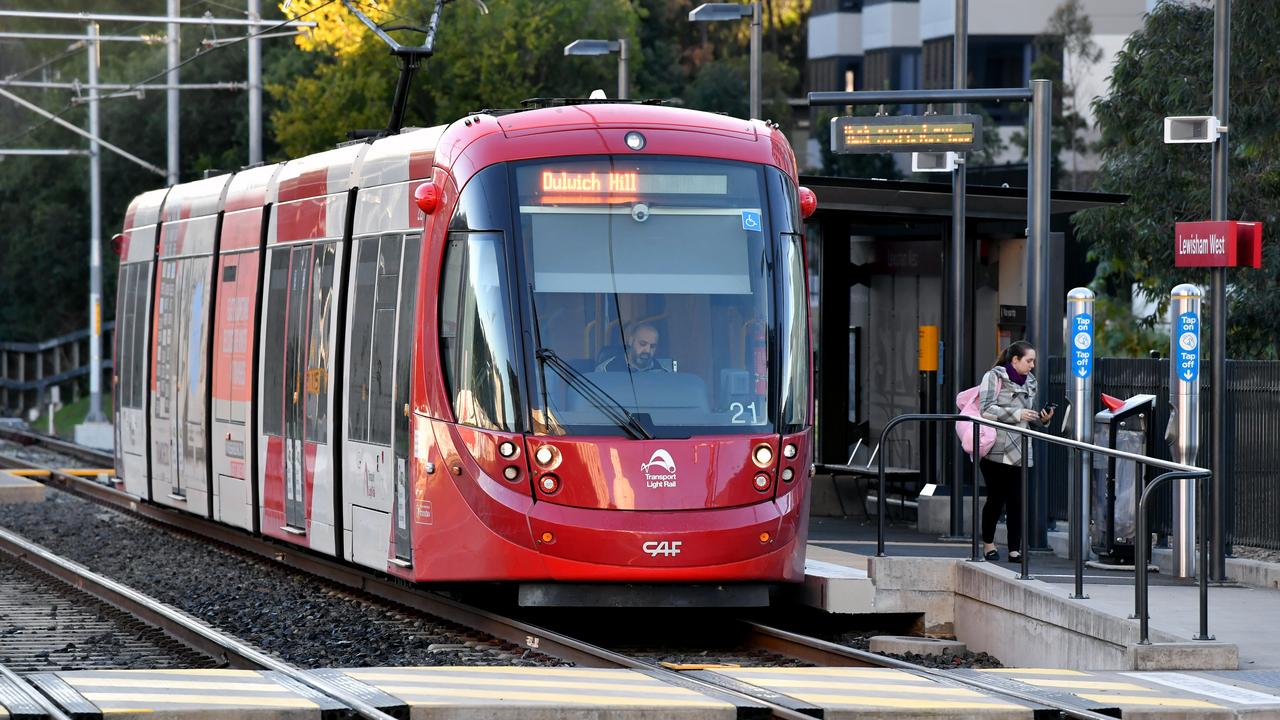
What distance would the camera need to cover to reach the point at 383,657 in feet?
41.8

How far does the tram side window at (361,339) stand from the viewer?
14938 millimetres

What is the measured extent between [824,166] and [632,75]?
6285 millimetres

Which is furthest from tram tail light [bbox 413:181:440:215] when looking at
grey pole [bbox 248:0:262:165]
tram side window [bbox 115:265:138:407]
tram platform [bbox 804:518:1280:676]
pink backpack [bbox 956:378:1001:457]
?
grey pole [bbox 248:0:262:165]

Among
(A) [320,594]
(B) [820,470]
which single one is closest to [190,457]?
(A) [320,594]

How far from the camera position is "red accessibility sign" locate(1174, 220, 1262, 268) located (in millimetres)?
14000

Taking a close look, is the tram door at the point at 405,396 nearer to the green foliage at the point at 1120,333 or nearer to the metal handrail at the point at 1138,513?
the metal handrail at the point at 1138,513

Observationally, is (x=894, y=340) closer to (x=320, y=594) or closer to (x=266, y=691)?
(x=320, y=594)

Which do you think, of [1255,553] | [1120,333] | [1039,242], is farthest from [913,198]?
[1120,333]

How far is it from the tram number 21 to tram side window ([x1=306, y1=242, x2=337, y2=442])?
12.6 feet

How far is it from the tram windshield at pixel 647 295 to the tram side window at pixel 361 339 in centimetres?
208

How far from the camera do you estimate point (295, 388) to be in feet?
54.7

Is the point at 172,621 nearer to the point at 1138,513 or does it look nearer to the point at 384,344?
the point at 384,344

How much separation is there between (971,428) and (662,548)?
369 cm

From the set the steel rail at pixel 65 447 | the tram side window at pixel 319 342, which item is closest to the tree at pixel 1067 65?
the steel rail at pixel 65 447
